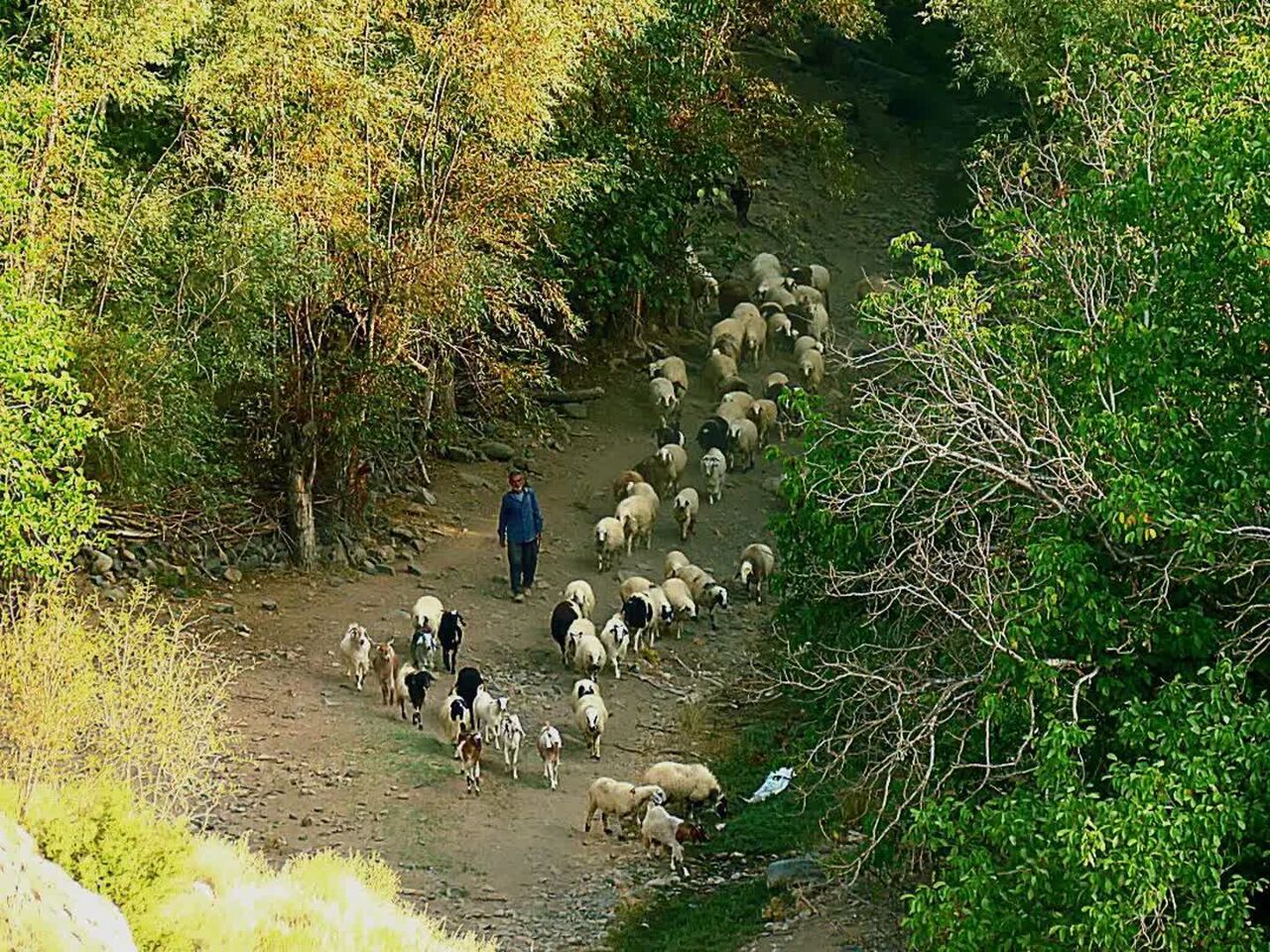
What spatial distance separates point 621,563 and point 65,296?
7.74 m

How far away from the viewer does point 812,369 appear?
27.3 meters

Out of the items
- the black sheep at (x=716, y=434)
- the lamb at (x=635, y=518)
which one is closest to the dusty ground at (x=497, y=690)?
the lamb at (x=635, y=518)

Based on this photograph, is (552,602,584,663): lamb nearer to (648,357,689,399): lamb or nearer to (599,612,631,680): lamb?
(599,612,631,680): lamb

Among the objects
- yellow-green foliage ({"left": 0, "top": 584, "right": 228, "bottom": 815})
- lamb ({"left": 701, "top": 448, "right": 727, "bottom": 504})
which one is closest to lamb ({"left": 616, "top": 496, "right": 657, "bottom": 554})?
lamb ({"left": 701, "top": 448, "right": 727, "bottom": 504})

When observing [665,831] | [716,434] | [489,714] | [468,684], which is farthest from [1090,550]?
[716,434]

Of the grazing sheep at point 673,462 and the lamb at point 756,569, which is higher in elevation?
the grazing sheep at point 673,462

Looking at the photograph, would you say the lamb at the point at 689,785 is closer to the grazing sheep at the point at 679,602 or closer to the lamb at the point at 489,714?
the lamb at the point at 489,714

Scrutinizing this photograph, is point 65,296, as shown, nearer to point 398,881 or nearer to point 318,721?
point 318,721

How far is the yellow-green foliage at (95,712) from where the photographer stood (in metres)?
13.1

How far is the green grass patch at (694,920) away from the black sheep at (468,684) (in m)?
3.29

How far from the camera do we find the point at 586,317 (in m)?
27.8

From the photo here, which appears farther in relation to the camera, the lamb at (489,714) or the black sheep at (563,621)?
the black sheep at (563,621)

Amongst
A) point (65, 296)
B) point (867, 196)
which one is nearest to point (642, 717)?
point (65, 296)

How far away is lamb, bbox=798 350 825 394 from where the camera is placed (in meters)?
27.2
